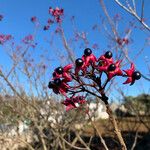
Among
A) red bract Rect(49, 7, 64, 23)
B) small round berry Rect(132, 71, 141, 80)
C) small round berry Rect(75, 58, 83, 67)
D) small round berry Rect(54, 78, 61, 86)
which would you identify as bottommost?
small round berry Rect(132, 71, 141, 80)

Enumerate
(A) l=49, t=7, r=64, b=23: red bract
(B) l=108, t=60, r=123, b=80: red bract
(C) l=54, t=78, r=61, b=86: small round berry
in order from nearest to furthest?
(B) l=108, t=60, r=123, b=80: red bract
(C) l=54, t=78, r=61, b=86: small round berry
(A) l=49, t=7, r=64, b=23: red bract

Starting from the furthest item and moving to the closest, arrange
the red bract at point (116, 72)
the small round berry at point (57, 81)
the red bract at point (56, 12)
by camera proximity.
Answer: the red bract at point (56, 12) → the small round berry at point (57, 81) → the red bract at point (116, 72)

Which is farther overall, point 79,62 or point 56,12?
A: point 56,12

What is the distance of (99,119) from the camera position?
20.2m

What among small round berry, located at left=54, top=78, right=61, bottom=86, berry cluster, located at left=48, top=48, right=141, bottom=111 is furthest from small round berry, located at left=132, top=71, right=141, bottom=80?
small round berry, located at left=54, top=78, right=61, bottom=86

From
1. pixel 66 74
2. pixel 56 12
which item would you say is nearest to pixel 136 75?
pixel 66 74

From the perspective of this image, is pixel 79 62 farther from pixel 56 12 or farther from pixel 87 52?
pixel 56 12

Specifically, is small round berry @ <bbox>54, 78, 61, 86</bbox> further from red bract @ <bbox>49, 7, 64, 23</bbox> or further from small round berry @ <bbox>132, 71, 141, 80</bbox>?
red bract @ <bbox>49, 7, 64, 23</bbox>

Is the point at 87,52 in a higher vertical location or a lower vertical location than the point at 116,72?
higher

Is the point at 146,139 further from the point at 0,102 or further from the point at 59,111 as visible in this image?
the point at 0,102

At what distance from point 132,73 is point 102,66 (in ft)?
0.57

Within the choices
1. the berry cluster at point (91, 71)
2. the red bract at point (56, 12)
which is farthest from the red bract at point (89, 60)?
the red bract at point (56, 12)

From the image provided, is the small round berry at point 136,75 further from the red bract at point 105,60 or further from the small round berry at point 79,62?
the small round berry at point 79,62

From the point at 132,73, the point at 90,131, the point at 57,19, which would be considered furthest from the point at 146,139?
the point at 132,73
